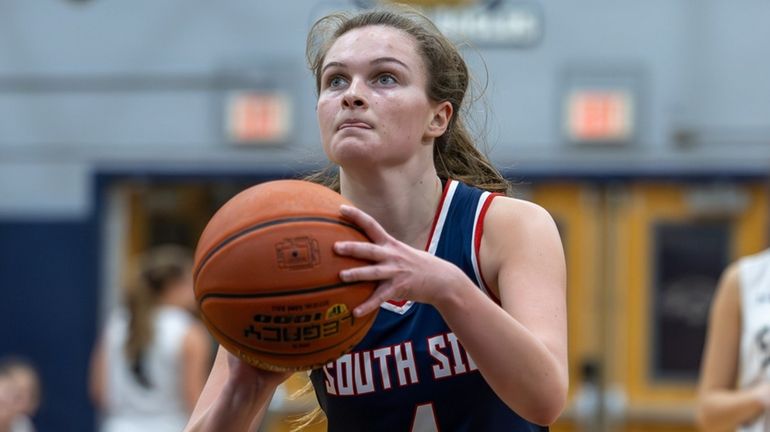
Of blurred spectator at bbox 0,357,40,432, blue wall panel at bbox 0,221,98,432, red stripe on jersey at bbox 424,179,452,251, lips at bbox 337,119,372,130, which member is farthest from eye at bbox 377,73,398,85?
blue wall panel at bbox 0,221,98,432

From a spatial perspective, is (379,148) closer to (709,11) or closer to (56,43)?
(709,11)

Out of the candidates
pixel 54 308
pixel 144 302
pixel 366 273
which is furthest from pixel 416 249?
pixel 54 308

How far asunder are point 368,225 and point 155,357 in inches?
176

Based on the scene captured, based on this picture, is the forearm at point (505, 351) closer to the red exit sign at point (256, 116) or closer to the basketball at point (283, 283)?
the basketball at point (283, 283)

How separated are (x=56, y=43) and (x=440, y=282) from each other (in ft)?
25.4

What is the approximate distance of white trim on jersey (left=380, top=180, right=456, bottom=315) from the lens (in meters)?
3.03

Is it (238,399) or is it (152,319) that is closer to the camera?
(238,399)

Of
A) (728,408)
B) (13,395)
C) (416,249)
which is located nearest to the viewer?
(416,249)

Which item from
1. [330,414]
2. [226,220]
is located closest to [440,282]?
[226,220]

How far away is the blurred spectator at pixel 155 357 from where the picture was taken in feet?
22.3

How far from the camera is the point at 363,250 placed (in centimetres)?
251

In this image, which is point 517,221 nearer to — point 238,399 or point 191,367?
point 238,399

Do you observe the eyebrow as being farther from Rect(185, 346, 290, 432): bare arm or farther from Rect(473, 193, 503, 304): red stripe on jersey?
Rect(185, 346, 290, 432): bare arm

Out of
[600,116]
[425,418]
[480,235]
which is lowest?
[425,418]
